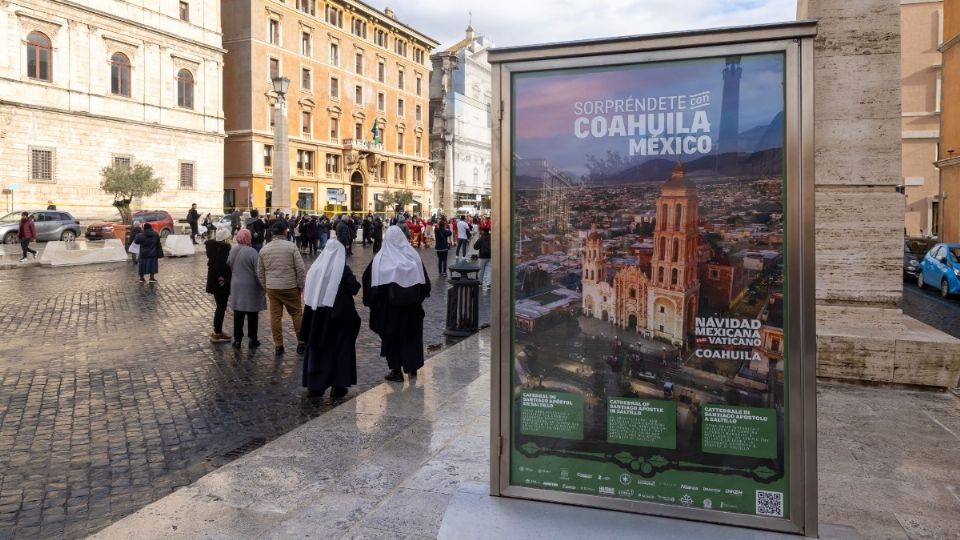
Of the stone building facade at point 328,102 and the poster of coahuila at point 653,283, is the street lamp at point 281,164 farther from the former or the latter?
the poster of coahuila at point 653,283

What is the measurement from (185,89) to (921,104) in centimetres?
4399

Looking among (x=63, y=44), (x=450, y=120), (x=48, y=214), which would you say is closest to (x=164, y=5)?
(x=63, y=44)

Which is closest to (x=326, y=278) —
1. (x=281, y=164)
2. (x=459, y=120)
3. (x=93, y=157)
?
(x=281, y=164)

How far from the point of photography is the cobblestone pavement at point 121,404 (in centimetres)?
415

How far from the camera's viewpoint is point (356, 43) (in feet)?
192

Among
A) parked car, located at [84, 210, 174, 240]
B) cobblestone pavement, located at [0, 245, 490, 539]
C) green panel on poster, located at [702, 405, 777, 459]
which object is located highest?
parked car, located at [84, 210, 174, 240]

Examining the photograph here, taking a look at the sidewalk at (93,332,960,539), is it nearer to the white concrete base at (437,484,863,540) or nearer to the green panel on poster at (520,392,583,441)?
the white concrete base at (437,484,863,540)

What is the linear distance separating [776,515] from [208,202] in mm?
45009

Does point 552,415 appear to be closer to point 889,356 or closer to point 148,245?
point 889,356

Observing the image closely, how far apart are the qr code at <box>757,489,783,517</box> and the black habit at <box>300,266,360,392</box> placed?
173 inches

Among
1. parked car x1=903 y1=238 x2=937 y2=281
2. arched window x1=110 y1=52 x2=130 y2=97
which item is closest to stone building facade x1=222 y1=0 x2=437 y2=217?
arched window x1=110 y1=52 x2=130 y2=97

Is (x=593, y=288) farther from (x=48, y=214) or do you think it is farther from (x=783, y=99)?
(x=48, y=214)

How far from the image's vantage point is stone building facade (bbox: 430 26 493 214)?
254ft

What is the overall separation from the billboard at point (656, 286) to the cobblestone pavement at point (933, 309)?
969cm
